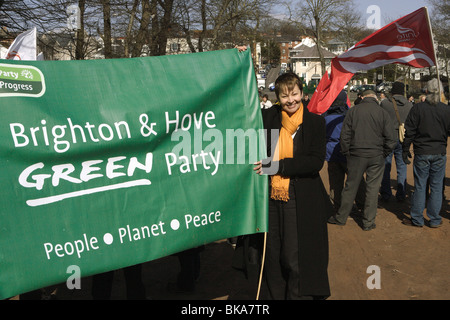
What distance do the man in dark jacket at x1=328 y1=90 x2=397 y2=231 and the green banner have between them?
11.2ft

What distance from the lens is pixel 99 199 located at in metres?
3.25

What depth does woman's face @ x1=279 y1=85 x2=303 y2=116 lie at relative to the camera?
3.76 metres

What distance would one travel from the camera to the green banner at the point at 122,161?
2.98m

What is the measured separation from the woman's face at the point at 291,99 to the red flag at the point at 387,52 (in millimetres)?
3378

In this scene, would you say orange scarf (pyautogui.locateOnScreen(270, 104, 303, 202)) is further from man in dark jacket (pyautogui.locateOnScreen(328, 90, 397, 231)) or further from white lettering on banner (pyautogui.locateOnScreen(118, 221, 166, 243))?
man in dark jacket (pyautogui.locateOnScreen(328, 90, 397, 231))

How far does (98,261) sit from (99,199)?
0.39m

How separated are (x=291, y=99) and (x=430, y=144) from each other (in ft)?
12.3

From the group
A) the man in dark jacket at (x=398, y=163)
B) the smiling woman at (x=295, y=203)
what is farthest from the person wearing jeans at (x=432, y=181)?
the smiling woman at (x=295, y=203)

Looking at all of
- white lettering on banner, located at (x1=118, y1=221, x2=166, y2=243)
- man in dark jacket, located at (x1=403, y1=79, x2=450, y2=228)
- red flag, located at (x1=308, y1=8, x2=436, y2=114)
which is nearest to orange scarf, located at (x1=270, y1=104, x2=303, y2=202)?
white lettering on banner, located at (x1=118, y1=221, x2=166, y2=243)

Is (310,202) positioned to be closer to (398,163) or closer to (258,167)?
(258,167)

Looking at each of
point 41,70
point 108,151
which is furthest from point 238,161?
point 41,70

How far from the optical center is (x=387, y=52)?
6961 millimetres
